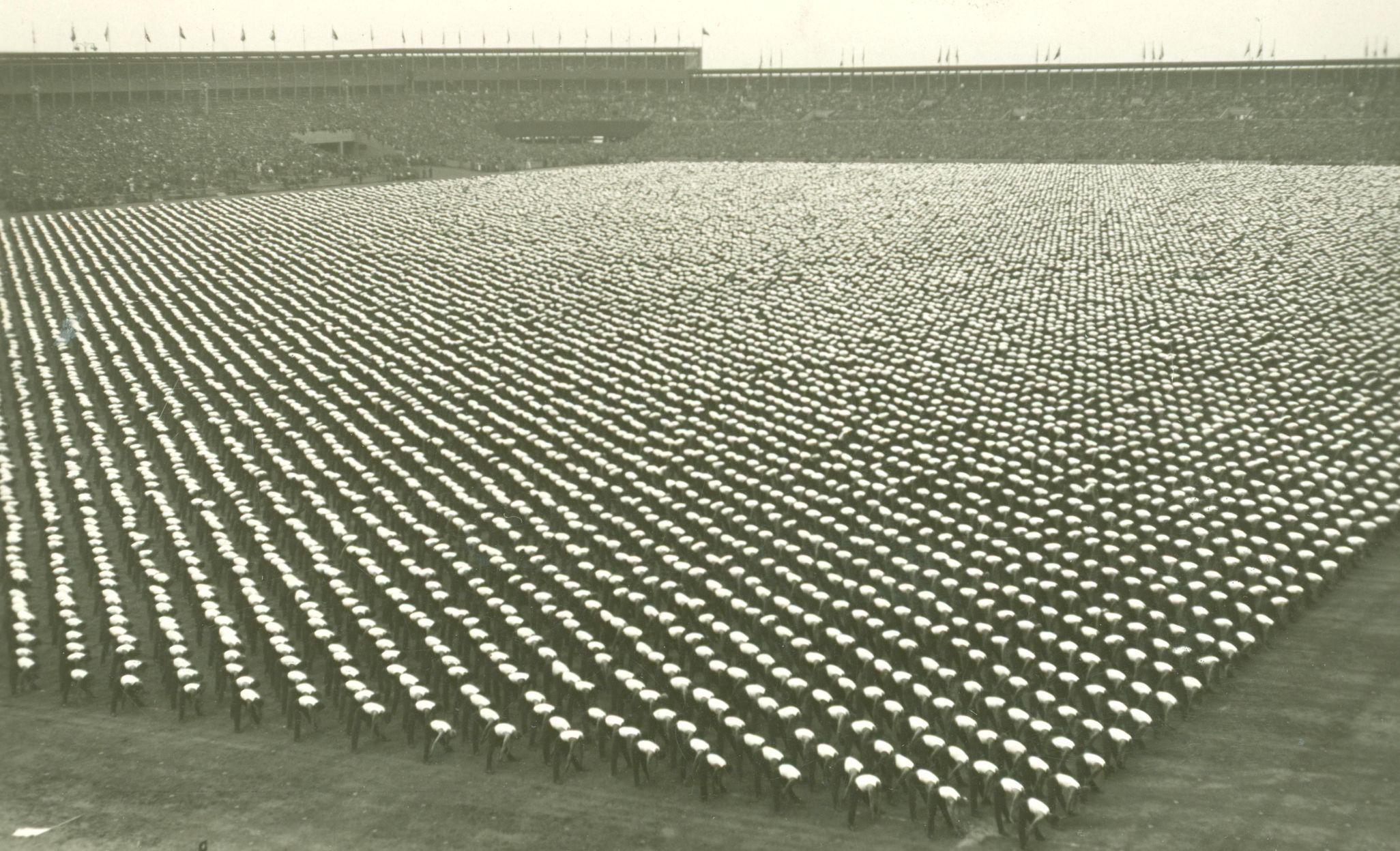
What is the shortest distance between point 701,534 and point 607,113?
66703 mm

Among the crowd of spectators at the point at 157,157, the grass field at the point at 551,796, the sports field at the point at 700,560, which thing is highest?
the crowd of spectators at the point at 157,157

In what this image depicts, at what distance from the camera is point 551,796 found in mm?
12156

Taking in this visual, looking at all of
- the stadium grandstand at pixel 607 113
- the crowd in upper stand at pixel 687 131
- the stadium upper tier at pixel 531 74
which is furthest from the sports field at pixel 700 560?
the stadium upper tier at pixel 531 74

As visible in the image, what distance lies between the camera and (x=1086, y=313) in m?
30.7

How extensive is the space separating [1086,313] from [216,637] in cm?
2214

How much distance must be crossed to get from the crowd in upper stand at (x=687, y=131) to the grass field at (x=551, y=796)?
43.2 m

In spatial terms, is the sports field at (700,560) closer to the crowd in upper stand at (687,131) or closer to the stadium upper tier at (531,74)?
the crowd in upper stand at (687,131)

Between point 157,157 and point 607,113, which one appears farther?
point 607,113

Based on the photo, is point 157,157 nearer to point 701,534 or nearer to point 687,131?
point 687,131

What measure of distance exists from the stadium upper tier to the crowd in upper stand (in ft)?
3.21

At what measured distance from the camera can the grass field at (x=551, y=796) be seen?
11438mm

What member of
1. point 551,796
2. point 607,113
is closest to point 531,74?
point 607,113

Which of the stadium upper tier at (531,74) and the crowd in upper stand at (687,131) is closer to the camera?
the crowd in upper stand at (687,131)

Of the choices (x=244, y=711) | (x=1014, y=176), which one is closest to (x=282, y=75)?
(x=1014, y=176)
